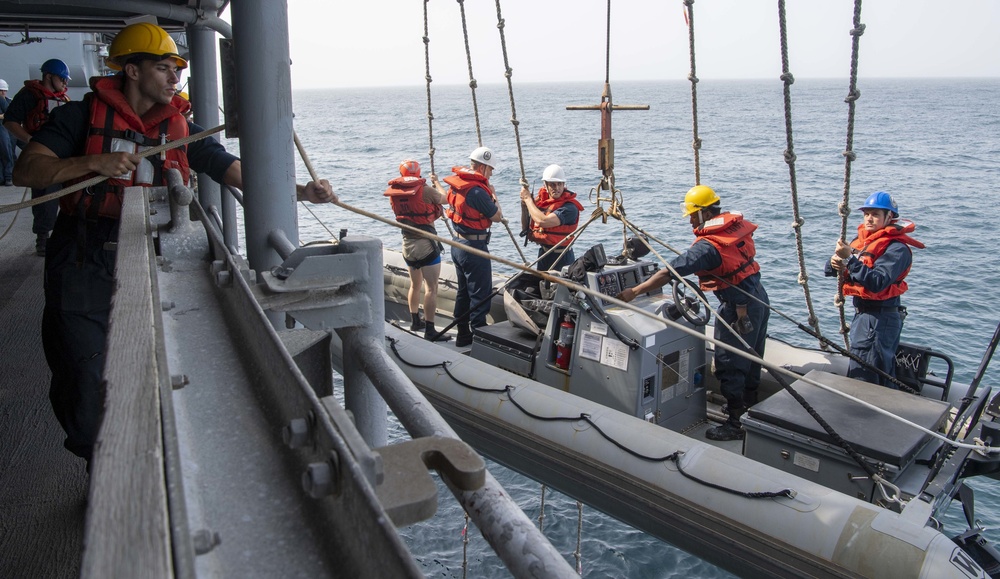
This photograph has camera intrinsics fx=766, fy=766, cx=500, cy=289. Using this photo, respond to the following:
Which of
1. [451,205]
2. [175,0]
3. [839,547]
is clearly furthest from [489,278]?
[839,547]

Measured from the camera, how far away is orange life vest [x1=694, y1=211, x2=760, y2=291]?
565 cm

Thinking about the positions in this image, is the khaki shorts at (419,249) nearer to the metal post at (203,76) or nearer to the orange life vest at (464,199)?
the orange life vest at (464,199)

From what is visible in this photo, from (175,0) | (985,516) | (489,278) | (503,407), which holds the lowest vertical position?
Answer: (985,516)

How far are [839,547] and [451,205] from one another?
489 cm

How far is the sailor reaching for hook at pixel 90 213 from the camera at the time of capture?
2.57 metres

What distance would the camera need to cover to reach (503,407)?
5715mm

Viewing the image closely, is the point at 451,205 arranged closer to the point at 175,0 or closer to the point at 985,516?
the point at 175,0

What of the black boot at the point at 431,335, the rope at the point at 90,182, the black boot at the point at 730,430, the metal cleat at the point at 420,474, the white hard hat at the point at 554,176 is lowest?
the black boot at the point at 730,430

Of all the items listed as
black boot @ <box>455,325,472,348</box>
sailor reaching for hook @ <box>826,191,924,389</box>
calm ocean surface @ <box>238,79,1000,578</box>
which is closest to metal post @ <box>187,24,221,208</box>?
black boot @ <box>455,325,472,348</box>

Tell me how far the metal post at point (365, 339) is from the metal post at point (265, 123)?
61 centimetres

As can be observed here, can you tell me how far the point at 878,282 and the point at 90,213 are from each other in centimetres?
497

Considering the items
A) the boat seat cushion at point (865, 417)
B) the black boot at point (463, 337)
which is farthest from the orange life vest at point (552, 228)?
the boat seat cushion at point (865, 417)

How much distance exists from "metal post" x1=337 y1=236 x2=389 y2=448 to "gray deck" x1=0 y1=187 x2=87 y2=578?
2.29ft

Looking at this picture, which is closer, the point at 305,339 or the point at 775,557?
the point at 305,339
